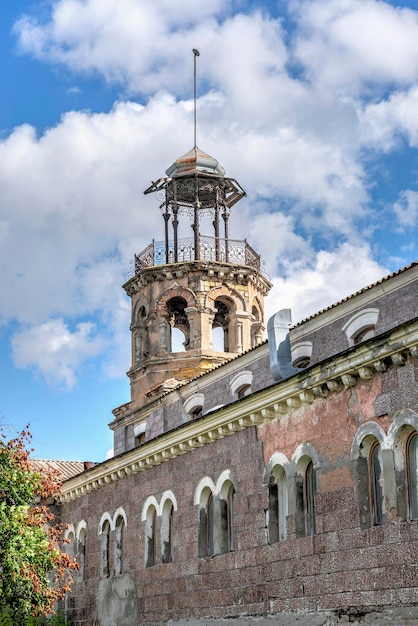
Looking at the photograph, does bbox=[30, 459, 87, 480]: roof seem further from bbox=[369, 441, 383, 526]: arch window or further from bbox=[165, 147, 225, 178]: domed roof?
bbox=[369, 441, 383, 526]: arch window

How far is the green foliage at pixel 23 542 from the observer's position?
24.3 meters

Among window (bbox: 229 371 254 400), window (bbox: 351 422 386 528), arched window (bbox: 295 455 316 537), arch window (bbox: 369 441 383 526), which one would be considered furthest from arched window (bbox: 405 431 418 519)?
window (bbox: 229 371 254 400)

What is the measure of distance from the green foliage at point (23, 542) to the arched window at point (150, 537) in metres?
1.94

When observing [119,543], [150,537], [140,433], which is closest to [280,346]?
[150,537]

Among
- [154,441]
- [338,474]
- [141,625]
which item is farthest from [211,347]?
[338,474]

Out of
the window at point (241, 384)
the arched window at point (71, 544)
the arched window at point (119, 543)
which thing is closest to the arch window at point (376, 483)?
the window at point (241, 384)

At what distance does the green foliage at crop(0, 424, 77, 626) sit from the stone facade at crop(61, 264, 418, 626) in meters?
2.37

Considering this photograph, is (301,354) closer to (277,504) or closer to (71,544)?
(277,504)

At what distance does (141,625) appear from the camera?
2570 centimetres

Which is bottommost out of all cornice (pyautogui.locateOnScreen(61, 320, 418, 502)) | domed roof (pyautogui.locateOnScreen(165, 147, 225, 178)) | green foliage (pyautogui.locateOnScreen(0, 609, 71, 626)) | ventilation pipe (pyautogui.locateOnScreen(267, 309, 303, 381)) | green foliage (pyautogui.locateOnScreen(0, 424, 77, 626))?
green foliage (pyautogui.locateOnScreen(0, 609, 71, 626))

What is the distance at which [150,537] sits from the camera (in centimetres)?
2647

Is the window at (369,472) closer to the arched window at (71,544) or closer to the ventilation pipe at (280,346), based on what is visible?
the ventilation pipe at (280,346)

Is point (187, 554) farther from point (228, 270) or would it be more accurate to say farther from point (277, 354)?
point (228, 270)

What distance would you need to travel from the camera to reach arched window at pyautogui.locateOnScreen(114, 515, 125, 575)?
28.2 meters
